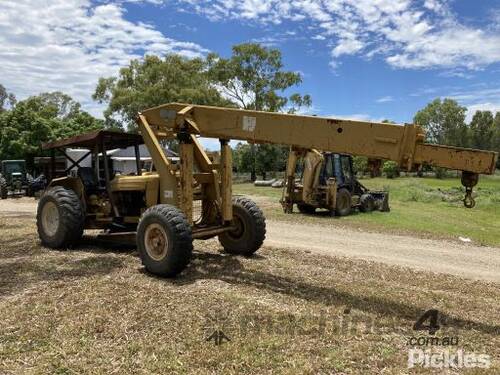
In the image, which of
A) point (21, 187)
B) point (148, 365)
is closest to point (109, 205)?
point (148, 365)

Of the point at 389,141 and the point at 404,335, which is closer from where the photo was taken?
the point at 404,335

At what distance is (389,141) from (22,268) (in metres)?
5.77

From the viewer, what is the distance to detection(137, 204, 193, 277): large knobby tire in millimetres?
7020

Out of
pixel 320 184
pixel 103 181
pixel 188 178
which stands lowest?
pixel 320 184

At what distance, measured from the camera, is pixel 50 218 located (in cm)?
988

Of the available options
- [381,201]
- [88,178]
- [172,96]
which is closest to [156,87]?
[172,96]

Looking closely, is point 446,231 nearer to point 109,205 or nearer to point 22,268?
point 109,205

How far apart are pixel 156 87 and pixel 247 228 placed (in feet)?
124

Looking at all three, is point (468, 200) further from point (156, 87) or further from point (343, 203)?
point (156, 87)

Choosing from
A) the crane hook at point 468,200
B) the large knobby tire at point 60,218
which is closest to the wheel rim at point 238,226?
the large knobby tire at point 60,218

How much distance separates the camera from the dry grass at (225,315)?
15.0 ft

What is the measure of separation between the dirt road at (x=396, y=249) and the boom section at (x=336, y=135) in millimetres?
4167

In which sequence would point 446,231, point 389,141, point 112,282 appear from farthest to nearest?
point 446,231 → point 112,282 → point 389,141

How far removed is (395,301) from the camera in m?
6.43
